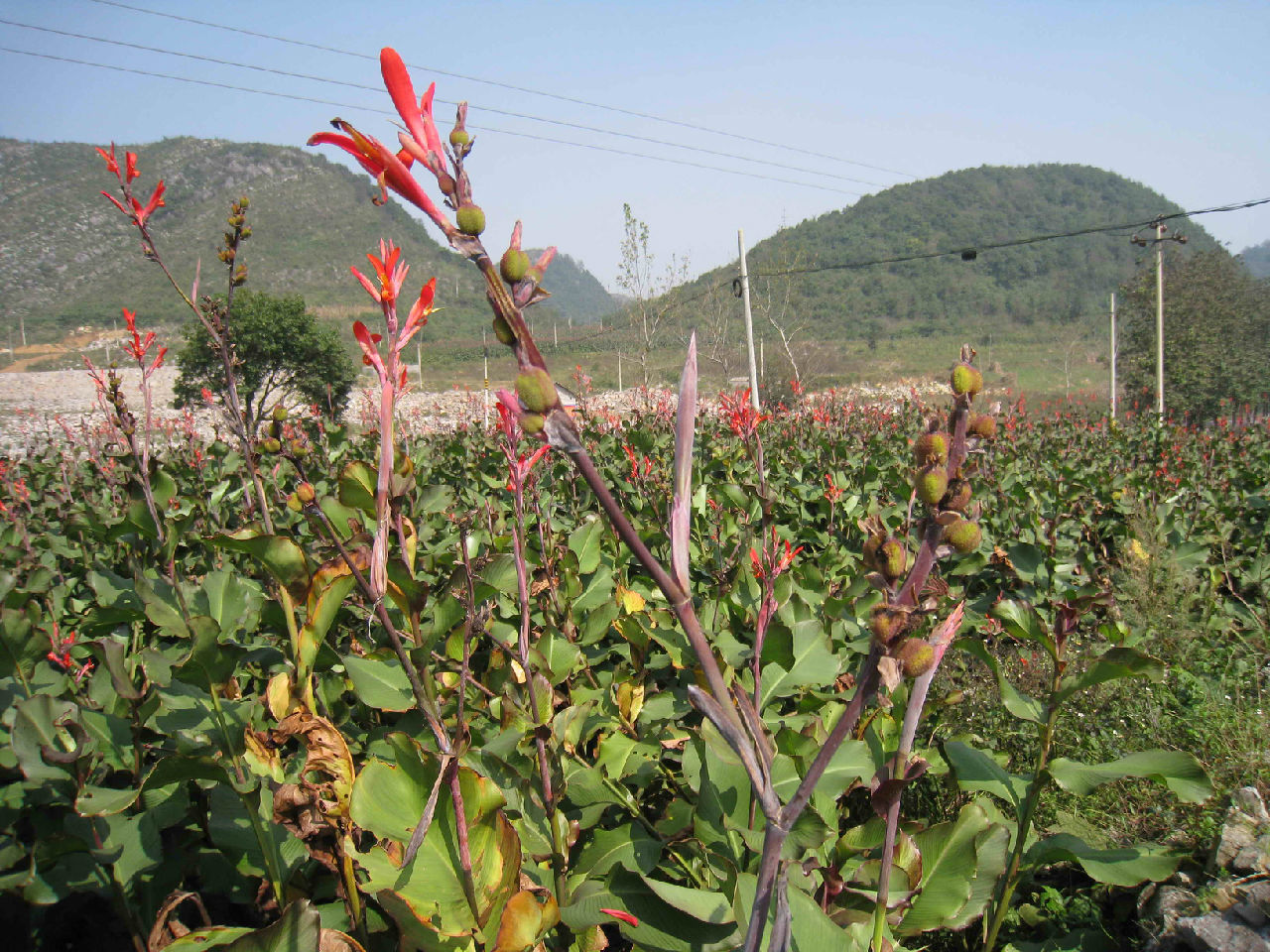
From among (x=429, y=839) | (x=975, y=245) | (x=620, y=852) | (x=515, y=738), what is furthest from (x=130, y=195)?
(x=975, y=245)

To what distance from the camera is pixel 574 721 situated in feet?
5.11

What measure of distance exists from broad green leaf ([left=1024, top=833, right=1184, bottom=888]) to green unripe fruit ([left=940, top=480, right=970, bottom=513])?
4.19 ft

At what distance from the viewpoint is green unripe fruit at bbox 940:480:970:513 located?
66cm

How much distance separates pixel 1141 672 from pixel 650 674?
58.5 inches

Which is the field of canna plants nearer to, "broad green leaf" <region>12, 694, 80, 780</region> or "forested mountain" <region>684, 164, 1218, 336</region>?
"broad green leaf" <region>12, 694, 80, 780</region>

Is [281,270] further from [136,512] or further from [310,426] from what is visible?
[136,512]

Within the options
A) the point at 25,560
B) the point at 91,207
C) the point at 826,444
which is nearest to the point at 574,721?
the point at 25,560

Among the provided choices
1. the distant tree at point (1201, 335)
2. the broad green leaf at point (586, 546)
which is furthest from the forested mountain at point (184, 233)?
the broad green leaf at point (586, 546)

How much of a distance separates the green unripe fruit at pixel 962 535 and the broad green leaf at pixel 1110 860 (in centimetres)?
128

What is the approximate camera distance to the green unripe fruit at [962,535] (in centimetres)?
62

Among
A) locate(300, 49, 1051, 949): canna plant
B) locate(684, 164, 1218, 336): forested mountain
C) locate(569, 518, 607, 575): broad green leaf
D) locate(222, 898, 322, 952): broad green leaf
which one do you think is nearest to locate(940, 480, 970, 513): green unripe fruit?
locate(300, 49, 1051, 949): canna plant

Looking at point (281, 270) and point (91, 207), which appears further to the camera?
point (91, 207)

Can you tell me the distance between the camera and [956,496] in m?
0.67

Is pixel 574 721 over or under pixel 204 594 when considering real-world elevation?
under
